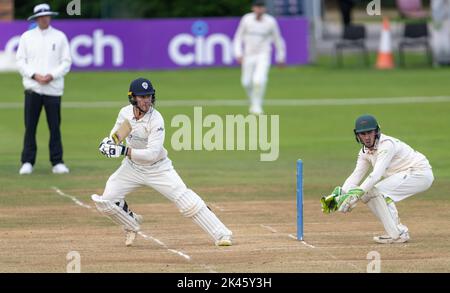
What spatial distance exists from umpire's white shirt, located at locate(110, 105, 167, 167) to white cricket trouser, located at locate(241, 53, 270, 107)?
1198 cm

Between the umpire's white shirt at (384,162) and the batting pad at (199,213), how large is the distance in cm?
134

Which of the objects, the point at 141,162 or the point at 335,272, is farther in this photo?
the point at 141,162

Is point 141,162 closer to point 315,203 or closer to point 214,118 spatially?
point 315,203

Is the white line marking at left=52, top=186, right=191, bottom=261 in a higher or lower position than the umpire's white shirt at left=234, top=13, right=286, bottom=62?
lower

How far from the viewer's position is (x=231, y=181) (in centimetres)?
1653

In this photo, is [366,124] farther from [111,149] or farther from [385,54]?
[385,54]

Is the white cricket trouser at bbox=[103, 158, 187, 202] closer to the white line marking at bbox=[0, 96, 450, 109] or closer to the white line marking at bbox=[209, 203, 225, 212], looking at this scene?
A: the white line marking at bbox=[209, 203, 225, 212]

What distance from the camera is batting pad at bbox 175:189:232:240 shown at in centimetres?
1130

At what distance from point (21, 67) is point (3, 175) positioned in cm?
158

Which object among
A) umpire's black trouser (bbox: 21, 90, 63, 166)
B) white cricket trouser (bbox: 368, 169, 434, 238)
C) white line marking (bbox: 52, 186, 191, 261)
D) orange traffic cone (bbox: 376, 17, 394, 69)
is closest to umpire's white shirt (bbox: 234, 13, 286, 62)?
umpire's black trouser (bbox: 21, 90, 63, 166)

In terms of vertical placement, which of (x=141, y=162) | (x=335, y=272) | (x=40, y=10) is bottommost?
(x=335, y=272)

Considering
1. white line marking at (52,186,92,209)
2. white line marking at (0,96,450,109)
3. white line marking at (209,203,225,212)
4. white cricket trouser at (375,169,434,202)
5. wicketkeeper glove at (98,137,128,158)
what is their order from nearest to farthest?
wicketkeeper glove at (98,137,128,158) → white cricket trouser at (375,169,434,202) → white line marking at (209,203,225,212) → white line marking at (52,186,92,209) → white line marking at (0,96,450,109)
